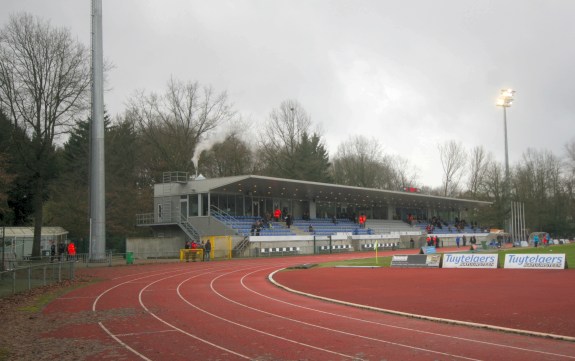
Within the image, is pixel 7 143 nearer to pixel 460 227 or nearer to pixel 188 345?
pixel 188 345

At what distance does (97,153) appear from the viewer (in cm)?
3809

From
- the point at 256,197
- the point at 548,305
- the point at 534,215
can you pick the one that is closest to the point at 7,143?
the point at 256,197

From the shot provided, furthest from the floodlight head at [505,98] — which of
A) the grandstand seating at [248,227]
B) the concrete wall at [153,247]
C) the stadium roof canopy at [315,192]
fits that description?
the concrete wall at [153,247]

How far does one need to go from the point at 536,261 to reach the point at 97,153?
93.7 ft

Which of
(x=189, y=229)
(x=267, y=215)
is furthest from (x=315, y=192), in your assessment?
(x=189, y=229)

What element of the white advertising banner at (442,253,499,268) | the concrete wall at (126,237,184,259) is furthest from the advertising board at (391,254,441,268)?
the concrete wall at (126,237,184,259)

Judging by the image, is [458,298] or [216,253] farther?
[216,253]

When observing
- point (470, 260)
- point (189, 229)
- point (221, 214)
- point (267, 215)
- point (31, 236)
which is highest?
point (221, 214)

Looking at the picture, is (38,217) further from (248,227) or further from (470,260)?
(470,260)

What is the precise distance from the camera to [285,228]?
5419cm

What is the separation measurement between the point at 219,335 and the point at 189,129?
5659 cm

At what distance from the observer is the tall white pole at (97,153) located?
38156 mm

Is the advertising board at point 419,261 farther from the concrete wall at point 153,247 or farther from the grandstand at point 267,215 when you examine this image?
the concrete wall at point 153,247

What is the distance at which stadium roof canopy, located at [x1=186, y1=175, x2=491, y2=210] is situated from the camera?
49.7m
